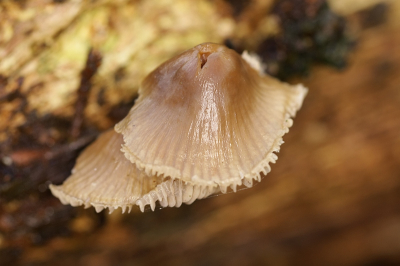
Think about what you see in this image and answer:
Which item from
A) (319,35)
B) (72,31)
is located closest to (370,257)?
(319,35)

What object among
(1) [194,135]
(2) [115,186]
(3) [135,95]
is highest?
(3) [135,95]

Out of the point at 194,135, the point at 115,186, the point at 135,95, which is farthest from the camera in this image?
the point at 135,95

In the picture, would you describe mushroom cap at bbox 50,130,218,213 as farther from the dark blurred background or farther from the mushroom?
the dark blurred background

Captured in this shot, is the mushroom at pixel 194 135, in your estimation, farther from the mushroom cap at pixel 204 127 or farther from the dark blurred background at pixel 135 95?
the dark blurred background at pixel 135 95

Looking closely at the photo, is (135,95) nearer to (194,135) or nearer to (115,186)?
(115,186)

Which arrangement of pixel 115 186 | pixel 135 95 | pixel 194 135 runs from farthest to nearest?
pixel 135 95 < pixel 115 186 < pixel 194 135

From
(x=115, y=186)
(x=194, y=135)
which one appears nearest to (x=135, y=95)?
(x=115, y=186)

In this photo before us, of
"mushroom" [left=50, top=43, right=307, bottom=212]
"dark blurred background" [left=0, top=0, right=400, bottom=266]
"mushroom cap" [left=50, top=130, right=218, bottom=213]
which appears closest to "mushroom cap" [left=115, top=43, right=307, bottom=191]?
"mushroom" [left=50, top=43, right=307, bottom=212]
